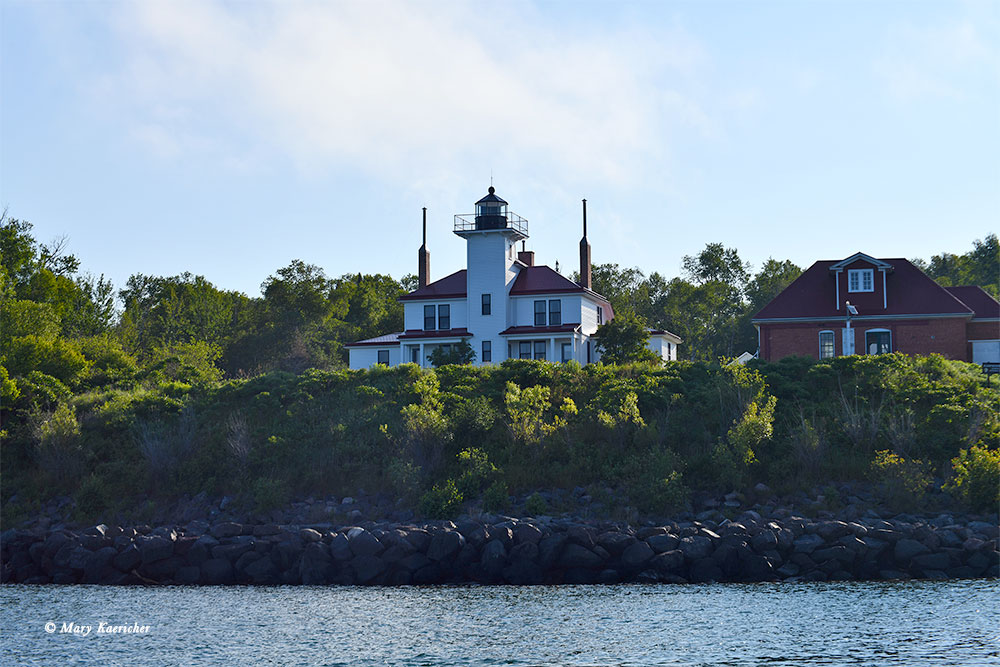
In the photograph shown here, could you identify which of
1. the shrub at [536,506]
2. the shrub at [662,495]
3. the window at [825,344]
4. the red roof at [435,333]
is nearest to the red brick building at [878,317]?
the window at [825,344]

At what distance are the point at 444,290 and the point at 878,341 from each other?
24111 millimetres

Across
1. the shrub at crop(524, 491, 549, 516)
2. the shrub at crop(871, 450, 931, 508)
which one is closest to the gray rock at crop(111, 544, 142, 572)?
the shrub at crop(524, 491, 549, 516)

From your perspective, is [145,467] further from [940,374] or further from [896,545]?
[940,374]

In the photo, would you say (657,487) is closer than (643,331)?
Yes

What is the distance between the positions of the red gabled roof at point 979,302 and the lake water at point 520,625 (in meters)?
27.3

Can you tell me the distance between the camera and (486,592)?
26.0m

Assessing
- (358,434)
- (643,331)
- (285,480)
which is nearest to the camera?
(285,480)

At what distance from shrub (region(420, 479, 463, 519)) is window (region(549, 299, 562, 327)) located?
84.0 feet

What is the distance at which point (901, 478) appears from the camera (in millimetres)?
31703

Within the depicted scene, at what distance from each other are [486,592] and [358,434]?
13.5 meters

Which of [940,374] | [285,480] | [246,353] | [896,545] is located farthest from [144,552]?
[246,353]

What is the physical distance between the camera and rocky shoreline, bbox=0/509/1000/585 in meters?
27.0

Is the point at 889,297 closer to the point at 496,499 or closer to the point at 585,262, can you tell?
the point at 585,262

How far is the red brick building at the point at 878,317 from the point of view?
157ft
